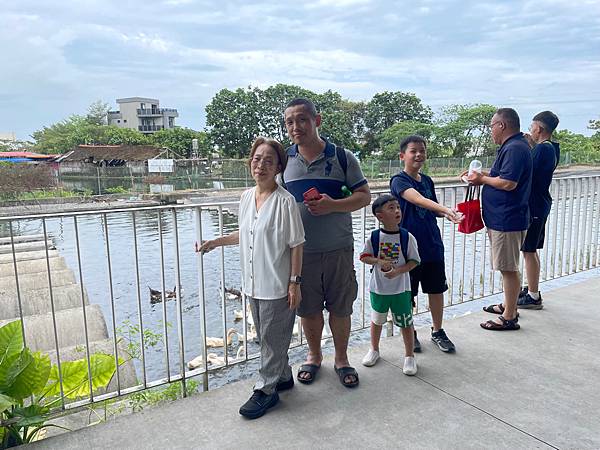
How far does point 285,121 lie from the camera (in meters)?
2.14

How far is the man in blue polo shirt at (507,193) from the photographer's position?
107 inches

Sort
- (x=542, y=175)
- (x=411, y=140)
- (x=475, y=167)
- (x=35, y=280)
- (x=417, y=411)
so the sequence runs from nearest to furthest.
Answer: (x=417, y=411)
(x=411, y=140)
(x=475, y=167)
(x=542, y=175)
(x=35, y=280)

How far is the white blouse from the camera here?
1961 millimetres

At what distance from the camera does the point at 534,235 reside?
326cm

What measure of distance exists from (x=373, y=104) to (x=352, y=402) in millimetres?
33475

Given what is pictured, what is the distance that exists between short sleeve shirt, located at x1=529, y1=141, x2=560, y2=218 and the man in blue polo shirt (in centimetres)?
49

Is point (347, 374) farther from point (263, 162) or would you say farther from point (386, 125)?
point (386, 125)

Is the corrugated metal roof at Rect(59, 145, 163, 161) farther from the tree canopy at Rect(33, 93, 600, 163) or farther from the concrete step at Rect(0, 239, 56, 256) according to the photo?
the concrete step at Rect(0, 239, 56, 256)

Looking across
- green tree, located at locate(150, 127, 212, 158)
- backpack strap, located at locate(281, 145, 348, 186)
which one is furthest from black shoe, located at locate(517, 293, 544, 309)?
green tree, located at locate(150, 127, 212, 158)

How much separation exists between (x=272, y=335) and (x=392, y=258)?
30.6 inches

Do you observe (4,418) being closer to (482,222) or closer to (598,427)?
(598,427)

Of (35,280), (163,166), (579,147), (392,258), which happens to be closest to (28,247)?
(35,280)

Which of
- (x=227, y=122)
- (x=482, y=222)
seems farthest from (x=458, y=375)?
(x=227, y=122)

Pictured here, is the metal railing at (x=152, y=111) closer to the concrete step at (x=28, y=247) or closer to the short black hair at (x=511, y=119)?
the concrete step at (x=28, y=247)
